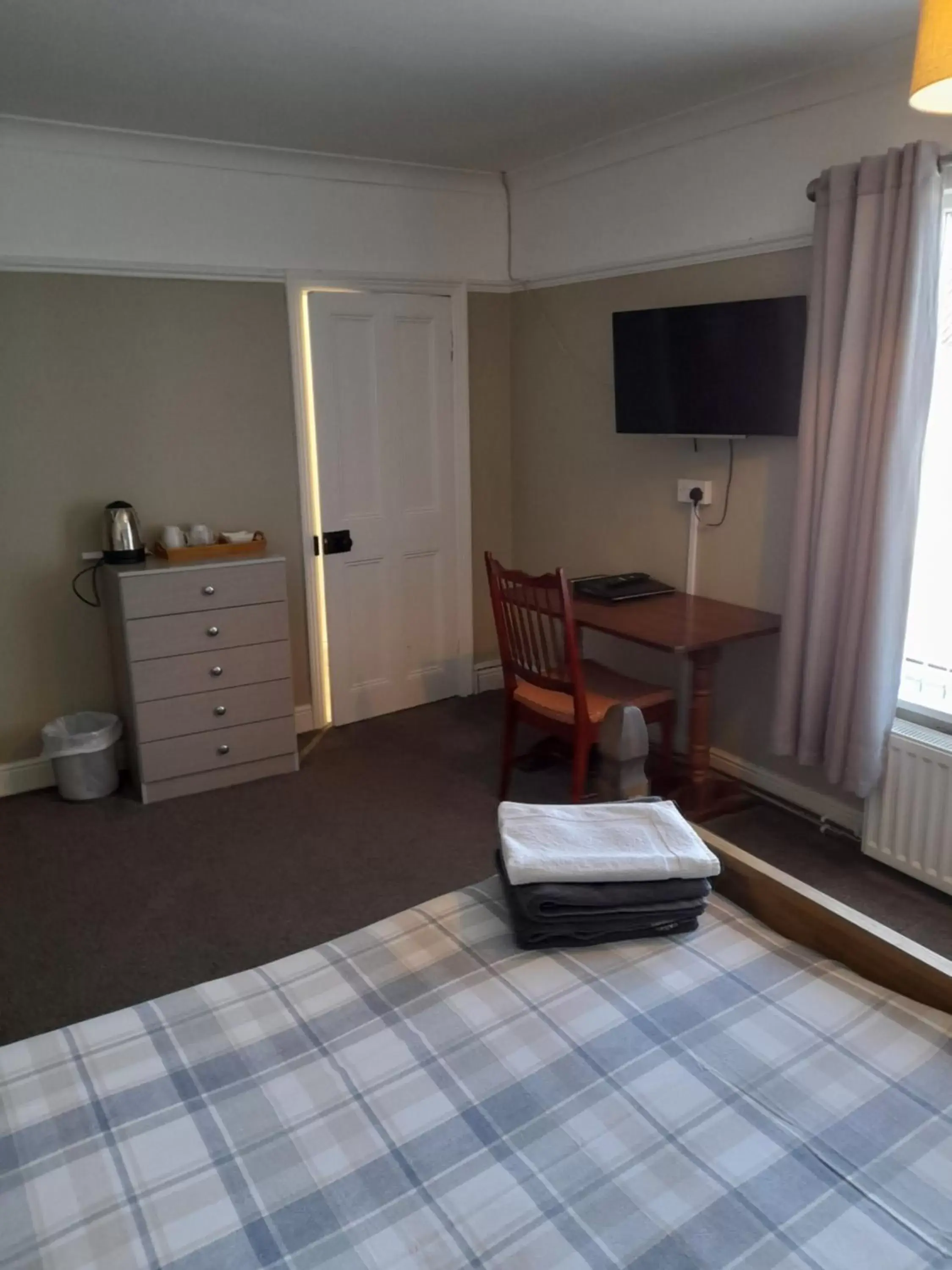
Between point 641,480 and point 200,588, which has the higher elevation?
point 641,480

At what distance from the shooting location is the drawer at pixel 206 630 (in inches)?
130

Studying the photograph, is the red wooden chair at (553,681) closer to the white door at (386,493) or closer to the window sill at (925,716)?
the window sill at (925,716)

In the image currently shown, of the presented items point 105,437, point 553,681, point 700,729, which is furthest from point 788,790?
point 105,437

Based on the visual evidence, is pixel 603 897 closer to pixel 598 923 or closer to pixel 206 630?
pixel 598 923

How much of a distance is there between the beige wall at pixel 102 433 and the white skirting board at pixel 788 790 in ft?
7.06

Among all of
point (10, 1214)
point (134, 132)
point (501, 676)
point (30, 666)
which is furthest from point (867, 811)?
point (134, 132)

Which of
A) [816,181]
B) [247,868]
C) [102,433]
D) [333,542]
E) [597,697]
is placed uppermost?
[816,181]

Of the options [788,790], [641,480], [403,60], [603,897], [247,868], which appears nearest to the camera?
[603,897]

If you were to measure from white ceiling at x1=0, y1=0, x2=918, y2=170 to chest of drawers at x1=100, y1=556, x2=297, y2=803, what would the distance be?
1.53 m

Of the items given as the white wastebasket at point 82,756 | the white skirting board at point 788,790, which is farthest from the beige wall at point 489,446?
the white wastebasket at point 82,756

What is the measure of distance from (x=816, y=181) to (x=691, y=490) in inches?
43.6

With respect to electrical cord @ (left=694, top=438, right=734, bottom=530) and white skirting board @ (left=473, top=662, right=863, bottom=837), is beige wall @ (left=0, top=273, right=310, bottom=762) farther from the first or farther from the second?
white skirting board @ (left=473, top=662, right=863, bottom=837)

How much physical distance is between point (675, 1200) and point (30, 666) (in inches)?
125

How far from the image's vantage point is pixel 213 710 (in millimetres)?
3500
